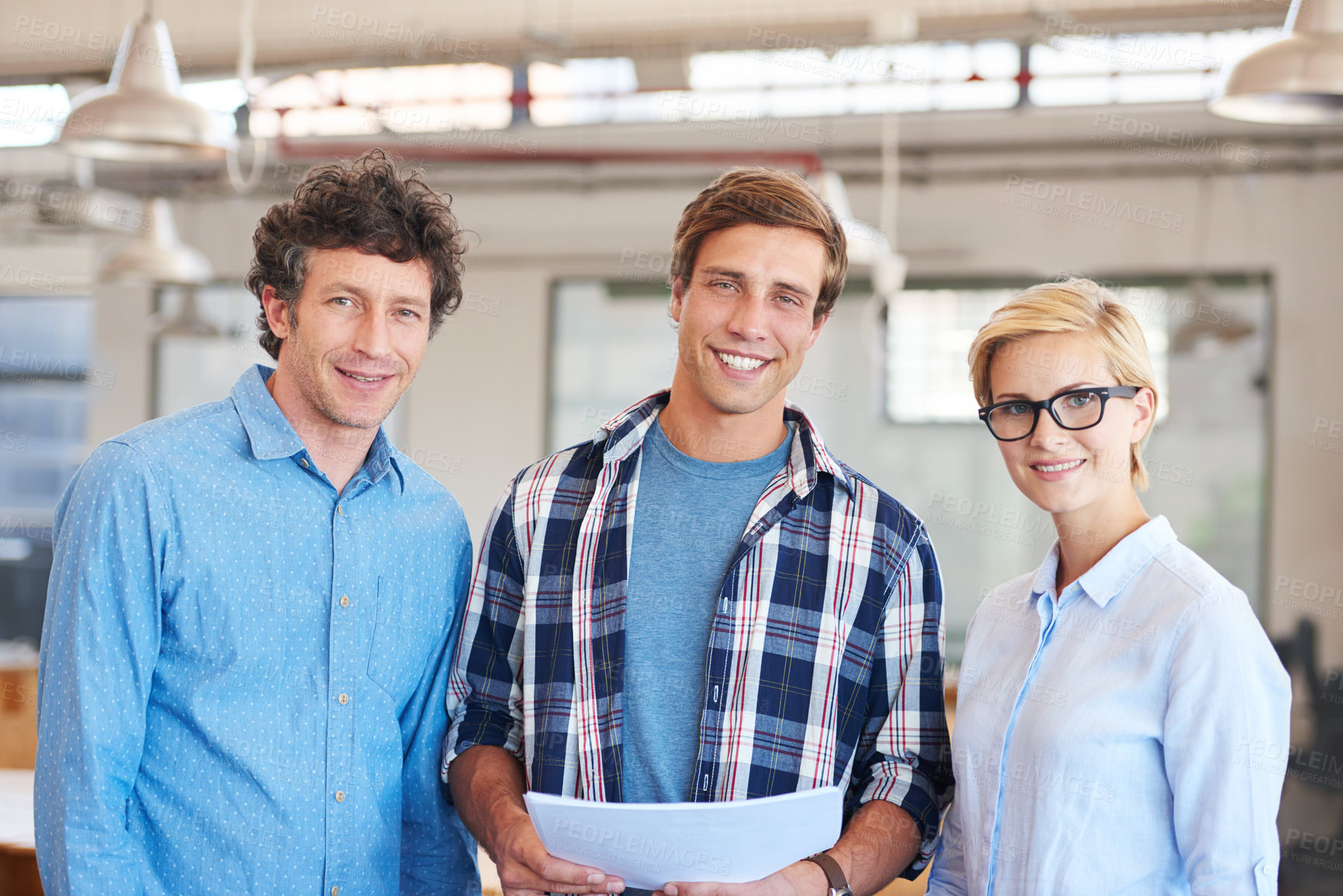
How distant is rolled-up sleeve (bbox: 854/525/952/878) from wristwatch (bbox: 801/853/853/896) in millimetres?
141

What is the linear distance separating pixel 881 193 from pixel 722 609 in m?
6.91

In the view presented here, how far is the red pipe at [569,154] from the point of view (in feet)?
25.0

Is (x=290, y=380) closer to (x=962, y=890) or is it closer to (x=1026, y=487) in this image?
(x=1026, y=487)

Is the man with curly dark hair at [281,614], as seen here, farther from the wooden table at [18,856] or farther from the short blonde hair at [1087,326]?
the wooden table at [18,856]

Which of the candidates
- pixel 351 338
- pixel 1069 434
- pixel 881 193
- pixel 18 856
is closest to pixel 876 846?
pixel 1069 434

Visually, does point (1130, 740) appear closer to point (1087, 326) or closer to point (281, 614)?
point (1087, 326)

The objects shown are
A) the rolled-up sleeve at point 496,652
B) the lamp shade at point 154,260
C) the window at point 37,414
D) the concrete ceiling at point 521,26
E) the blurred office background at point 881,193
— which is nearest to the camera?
the rolled-up sleeve at point 496,652

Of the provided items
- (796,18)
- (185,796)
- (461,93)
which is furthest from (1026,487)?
(461,93)

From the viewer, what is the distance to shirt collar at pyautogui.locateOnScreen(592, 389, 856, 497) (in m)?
1.88

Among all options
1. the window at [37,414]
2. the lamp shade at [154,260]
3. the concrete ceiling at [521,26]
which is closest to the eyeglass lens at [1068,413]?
the lamp shade at [154,260]

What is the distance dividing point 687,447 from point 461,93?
693 centimetres

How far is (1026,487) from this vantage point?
5.54 feet

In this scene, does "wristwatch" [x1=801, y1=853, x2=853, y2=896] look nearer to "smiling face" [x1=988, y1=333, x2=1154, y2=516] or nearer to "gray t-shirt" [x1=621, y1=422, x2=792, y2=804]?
"gray t-shirt" [x1=621, y1=422, x2=792, y2=804]

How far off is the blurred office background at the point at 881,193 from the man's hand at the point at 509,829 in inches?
207
